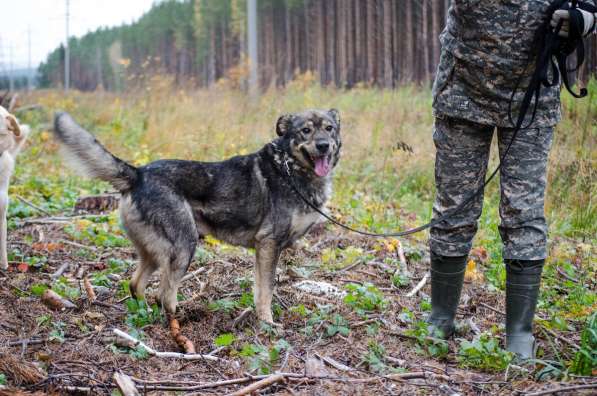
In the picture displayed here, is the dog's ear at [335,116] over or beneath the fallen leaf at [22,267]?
over

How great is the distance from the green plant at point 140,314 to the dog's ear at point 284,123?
1.62m

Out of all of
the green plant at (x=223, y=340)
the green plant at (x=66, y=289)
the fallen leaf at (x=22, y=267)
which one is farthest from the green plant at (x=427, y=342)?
the fallen leaf at (x=22, y=267)

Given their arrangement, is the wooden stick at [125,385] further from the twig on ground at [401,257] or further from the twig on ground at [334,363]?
the twig on ground at [401,257]

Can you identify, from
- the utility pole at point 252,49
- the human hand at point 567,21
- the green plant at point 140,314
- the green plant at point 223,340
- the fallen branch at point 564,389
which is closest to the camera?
the fallen branch at point 564,389

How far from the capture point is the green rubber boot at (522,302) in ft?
10.8

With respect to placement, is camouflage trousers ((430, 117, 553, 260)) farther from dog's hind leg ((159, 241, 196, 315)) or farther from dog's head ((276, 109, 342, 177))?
dog's hind leg ((159, 241, 196, 315))

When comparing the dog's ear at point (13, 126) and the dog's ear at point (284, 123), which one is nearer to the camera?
the dog's ear at point (284, 123)

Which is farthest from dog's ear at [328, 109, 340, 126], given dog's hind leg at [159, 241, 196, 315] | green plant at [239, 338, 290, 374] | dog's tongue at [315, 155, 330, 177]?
green plant at [239, 338, 290, 374]

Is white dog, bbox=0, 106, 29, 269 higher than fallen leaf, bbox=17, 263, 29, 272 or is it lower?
higher

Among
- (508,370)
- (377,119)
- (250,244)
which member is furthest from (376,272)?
(377,119)

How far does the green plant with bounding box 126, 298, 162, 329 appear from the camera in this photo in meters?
3.75

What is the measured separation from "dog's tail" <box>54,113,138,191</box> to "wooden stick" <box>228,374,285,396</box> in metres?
1.74

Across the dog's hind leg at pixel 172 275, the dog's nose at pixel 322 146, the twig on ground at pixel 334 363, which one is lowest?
the twig on ground at pixel 334 363

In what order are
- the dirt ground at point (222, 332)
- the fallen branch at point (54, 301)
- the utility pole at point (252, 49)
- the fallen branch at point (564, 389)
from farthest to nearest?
the utility pole at point (252, 49)
the fallen branch at point (54, 301)
the dirt ground at point (222, 332)
the fallen branch at point (564, 389)
